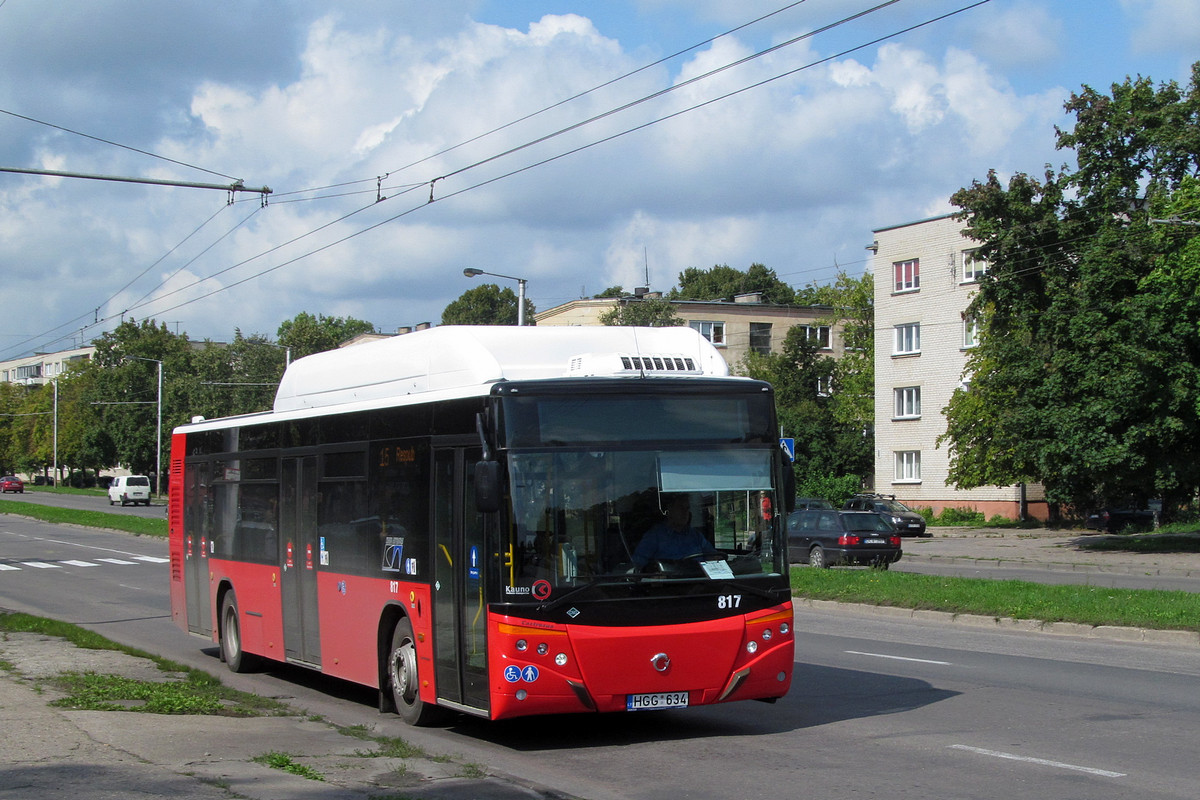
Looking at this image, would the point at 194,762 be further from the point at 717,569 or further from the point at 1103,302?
the point at 1103,302

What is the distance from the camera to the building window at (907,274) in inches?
2324

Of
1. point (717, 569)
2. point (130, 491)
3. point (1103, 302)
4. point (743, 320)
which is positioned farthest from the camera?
point (743, 320)

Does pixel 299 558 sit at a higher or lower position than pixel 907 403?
lower

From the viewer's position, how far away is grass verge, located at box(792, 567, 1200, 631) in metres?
16.6

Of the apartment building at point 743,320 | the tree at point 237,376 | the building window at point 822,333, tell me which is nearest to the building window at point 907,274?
the apartment building at point 743,320

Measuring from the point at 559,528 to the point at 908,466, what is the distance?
52627 millimetres

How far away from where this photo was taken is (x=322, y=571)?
1180cm

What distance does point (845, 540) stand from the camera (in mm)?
30016

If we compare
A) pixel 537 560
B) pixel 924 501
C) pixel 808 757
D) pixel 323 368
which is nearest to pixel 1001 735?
pixel 808 757

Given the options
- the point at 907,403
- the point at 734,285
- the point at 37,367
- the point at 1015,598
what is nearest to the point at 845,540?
the point at 1015,598

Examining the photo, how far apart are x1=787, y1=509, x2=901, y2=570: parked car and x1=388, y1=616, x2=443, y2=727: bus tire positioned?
2052 cm

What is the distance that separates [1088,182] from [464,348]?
114 feet

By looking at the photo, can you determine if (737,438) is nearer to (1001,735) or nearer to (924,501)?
(1001,735)

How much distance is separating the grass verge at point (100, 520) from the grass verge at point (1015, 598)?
29754 millimetres
